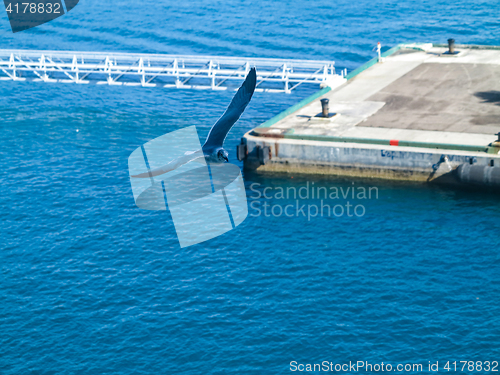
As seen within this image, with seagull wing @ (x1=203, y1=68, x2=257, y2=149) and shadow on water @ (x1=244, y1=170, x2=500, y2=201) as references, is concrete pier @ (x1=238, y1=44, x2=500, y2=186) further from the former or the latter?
seagull wing @ (x1=203, y1=68, x2=257, y2=149)

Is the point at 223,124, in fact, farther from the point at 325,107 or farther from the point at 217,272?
the point at 325,107

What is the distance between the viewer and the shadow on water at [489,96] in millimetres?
68562

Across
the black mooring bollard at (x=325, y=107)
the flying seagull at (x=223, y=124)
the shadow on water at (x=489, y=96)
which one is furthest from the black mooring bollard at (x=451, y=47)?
the flying seagull at (x=223, y=124)

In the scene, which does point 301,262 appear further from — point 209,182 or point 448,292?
point 209,182

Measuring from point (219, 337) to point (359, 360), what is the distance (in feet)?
27.2

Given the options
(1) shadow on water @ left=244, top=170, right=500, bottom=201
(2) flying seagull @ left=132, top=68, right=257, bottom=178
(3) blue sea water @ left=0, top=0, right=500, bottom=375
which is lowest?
(3) blue sea water @ left=0, top=0, right=500, bottom=375

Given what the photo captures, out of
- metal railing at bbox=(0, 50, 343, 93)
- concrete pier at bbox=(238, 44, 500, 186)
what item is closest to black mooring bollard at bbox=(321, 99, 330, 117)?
concrete pier at bbox=(238, 44, 500, 186)

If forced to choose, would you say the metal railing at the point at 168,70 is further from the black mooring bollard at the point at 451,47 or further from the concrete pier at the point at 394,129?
the black mooring bollard at the point at 451,47

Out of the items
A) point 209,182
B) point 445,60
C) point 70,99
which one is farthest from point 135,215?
point 445,60

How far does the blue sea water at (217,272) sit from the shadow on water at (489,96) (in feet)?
54.3

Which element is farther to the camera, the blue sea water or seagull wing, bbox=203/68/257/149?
the blue sea water

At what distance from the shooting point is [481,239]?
4919 cm

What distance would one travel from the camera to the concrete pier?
5816 centimetres

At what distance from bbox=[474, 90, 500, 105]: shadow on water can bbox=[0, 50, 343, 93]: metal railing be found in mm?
15531
